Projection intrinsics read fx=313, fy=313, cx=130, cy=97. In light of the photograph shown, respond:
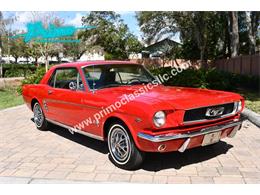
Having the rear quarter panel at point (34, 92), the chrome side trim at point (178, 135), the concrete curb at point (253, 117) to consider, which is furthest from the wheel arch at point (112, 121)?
the concrete curb at point (253, 117)

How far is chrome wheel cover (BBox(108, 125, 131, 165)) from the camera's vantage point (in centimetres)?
451

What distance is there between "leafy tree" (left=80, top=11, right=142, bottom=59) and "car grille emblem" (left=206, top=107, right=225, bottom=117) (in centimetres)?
3152

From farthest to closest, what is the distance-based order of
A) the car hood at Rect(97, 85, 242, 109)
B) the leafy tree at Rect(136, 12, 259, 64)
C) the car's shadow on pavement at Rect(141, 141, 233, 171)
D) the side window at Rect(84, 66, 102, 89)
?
the leafy tree at Rect(136, 12, 259, 64) → the side window at Rect(84, 66, 102, 89) → the car's shadow on pavement at Rect(141, 141, 233, 171) → the car hood at Rect(97, 85, 242, 109)

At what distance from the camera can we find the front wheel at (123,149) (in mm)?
4406

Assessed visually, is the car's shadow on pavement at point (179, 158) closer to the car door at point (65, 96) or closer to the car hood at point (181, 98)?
the car hood at point (181, 98)

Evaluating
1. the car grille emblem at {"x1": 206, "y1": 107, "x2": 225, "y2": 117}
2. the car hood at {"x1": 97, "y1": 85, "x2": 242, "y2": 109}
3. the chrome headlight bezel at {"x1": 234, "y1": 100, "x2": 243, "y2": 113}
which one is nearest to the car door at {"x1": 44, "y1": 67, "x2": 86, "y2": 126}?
the car hood at {"x1": 97, "y1": 85, "x2": 242, "y2": 109}

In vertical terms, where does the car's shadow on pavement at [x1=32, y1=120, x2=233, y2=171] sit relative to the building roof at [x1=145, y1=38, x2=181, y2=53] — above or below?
below

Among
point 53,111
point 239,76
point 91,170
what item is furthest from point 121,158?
point 239,76

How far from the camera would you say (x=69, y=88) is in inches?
229

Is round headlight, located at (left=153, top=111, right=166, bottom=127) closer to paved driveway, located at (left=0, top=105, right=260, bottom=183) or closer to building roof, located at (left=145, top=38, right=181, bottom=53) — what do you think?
paved driveway, located at (left=0, top=105, right=260, bottom=183)

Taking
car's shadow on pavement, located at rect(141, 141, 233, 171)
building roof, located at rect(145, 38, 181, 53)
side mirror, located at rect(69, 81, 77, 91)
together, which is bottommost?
car's shadow on pavement, located at rect(141, 141, 233, 171)

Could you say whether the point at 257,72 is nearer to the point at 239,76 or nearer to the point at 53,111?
the point at 239,76

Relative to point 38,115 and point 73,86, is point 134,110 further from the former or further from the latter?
point 38,115

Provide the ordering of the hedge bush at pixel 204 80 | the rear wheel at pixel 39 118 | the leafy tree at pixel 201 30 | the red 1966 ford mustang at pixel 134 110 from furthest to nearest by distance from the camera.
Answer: the leafy tree at pixel 201 30, the hedge bush at pixel 204 80, the rear wheel at pixel 39 118, the red 1966 ford mustang at pixel 134 110
